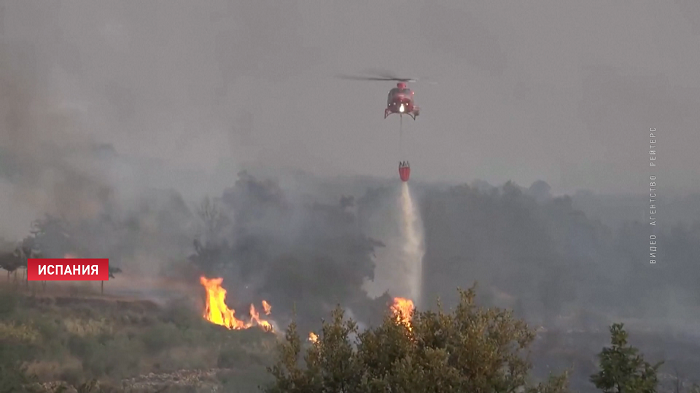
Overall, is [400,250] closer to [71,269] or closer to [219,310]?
[219,310]

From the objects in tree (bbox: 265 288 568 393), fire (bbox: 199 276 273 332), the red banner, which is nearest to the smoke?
fire (bbox: 199 276 273 332)

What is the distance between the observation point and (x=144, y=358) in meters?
38.2

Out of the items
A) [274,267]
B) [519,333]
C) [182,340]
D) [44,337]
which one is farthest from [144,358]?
→ [519,333]

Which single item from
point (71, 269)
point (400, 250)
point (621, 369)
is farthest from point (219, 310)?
point (621, 369)

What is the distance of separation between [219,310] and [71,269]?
9.85m

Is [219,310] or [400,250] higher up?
[400,250]

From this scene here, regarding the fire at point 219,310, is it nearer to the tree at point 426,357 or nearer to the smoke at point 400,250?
the smoke at point 400,250

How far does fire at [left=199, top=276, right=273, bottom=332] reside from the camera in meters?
41.6

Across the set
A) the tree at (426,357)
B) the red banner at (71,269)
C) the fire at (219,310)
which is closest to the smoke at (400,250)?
the fire at (219,310)

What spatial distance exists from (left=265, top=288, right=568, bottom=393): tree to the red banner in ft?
91.6

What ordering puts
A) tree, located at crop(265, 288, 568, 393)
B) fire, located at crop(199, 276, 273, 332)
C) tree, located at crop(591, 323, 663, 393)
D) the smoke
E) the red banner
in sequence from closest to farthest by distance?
tree, located at crop(265, 288, 568, 393), tree, located at crop(591, 323, 663, 393), the red banner, fire, located at crop(199, 276, 273, 332), the smoke

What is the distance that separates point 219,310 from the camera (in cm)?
4188

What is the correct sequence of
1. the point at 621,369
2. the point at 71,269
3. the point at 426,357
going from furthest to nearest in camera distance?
the point at 71,269
the point at 621,369
the point at 426,357

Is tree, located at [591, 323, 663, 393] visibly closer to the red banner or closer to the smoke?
the smoke
